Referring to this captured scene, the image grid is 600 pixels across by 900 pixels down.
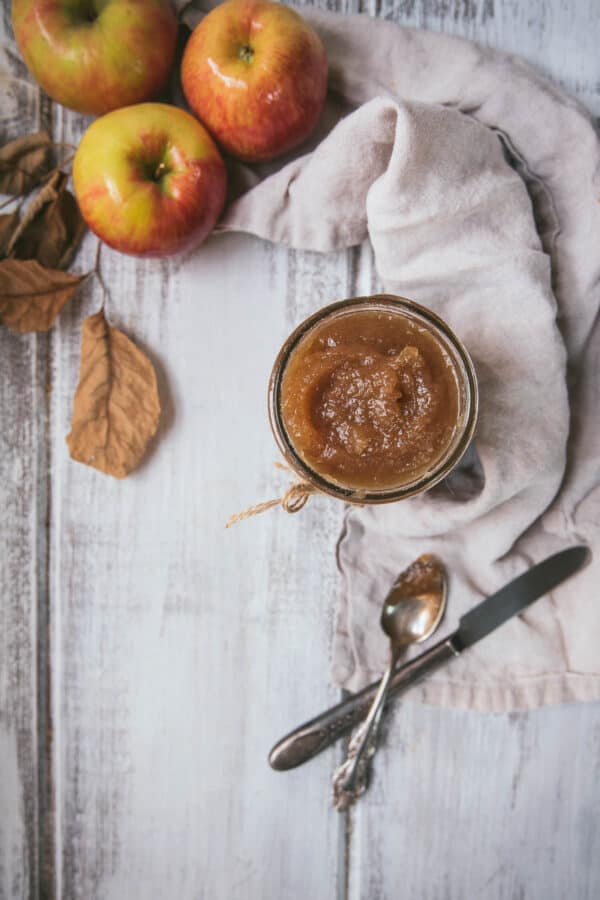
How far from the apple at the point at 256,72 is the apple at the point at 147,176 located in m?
0.04

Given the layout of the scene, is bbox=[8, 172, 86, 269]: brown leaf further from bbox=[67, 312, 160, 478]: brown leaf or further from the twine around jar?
the twine around jar

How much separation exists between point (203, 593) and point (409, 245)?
0.55m

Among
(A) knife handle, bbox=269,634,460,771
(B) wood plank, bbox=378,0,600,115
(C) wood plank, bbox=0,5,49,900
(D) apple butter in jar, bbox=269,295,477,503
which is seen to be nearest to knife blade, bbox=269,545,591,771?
(A) knife handle, bbox=269,634,460,771

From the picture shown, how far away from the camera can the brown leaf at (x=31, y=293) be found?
3.24 ft

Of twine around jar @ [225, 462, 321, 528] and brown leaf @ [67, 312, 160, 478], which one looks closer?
twine around jar @ [225, 462, 321, 528]

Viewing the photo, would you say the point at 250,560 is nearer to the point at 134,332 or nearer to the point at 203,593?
the point at 203,593

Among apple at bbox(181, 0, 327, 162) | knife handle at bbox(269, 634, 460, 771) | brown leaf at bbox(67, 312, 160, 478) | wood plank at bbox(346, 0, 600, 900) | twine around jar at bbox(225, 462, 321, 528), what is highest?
apple at bbox(181, 0, 327, 162)

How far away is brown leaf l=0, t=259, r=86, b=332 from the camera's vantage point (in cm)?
99

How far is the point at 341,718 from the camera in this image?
3.40 ft

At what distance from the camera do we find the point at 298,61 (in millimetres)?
888

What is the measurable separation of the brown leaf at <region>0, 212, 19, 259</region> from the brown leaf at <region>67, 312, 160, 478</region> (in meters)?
0.15

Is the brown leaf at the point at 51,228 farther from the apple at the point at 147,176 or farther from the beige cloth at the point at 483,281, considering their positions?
the beige cloth at the point at 483,281

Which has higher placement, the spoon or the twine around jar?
the twine around jar

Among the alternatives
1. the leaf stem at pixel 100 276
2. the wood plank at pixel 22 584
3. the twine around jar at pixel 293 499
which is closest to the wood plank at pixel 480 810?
the twine around jar at pixel 293 499
